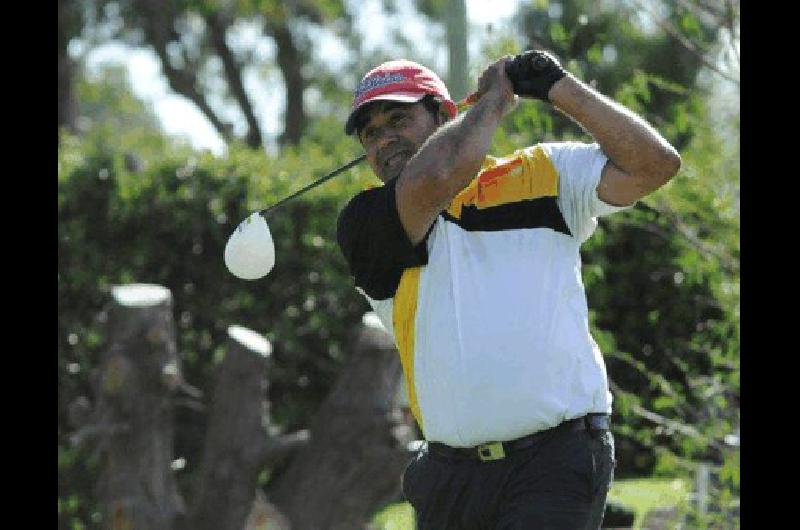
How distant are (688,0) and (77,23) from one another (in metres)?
20.2

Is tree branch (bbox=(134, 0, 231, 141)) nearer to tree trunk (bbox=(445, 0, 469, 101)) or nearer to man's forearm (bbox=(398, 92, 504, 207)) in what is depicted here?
tree trunk (bbox=(445, 0, 469, 101))

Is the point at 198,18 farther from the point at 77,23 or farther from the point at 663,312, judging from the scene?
the point at 663,312

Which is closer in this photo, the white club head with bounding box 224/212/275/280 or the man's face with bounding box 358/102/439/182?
the man's face with bounding box 358/102/439/182

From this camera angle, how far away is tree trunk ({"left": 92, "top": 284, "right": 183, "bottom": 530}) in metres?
7.75

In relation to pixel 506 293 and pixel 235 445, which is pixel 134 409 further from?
pixel 506 293

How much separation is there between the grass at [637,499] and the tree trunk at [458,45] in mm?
2150

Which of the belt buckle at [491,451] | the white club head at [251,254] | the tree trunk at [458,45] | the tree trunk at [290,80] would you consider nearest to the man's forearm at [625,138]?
the belt buckle at [491,451]

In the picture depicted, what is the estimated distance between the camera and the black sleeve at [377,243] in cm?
455

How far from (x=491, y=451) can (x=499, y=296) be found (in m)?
0.44

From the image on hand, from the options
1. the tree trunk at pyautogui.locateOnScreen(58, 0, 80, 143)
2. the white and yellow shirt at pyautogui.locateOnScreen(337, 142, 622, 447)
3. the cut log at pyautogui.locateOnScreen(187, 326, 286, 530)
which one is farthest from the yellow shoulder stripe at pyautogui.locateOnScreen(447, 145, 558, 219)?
the tree trunk at pyautogui.locateOnScreen(58, 0, 80, 143)

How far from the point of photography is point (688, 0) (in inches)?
280

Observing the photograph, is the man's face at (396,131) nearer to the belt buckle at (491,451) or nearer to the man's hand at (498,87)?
the man's hand at (498,87)

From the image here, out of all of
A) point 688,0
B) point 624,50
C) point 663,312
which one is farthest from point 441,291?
point 624,50

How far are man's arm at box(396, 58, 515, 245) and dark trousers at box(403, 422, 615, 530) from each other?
27.8 inches
